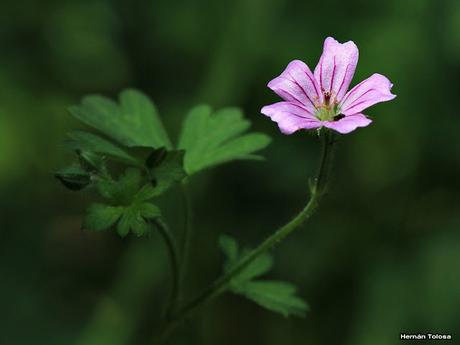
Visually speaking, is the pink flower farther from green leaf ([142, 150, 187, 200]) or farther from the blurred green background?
the blurred green background

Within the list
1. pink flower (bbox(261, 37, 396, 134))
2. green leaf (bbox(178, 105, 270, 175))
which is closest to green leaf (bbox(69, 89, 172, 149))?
green leaf (bbox(178, 105, 270, 175))

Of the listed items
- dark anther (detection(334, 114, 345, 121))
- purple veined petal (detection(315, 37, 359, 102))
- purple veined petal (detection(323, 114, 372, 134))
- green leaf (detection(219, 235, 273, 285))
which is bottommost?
green leaf (detection(219, 235, 273, 285))

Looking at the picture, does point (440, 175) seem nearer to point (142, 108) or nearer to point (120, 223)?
point (142, 108)

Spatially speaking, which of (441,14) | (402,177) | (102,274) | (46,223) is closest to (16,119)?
(46,223)

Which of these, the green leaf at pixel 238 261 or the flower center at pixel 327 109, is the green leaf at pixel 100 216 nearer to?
the green leaf at pixel 238 261

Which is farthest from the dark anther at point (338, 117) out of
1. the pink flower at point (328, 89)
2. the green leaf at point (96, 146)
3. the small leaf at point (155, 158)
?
the green leaf at point (96, 146)

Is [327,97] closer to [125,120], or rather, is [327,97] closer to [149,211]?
[149,211]
